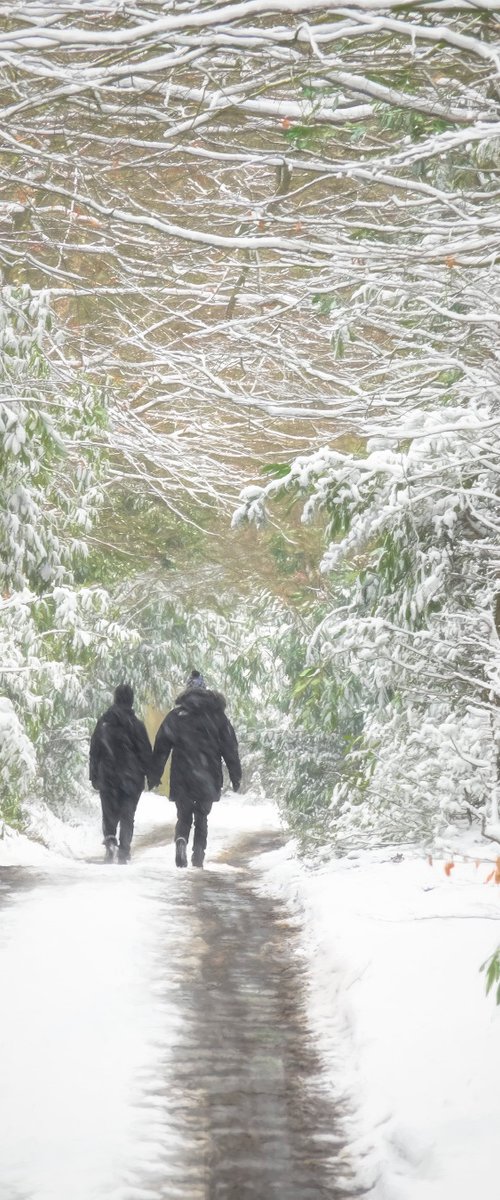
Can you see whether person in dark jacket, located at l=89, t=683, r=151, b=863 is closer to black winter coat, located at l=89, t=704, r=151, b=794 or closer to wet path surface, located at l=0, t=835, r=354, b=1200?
black winter coat, located at l=89, t=704, r=151, b=794

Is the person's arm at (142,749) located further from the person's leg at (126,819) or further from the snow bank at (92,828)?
the snow bank at (92,828)

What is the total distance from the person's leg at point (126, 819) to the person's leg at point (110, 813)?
64 millimetres

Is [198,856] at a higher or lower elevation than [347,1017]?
lower

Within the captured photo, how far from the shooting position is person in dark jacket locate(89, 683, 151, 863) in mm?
11438

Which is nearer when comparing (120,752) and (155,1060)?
(155,1060)

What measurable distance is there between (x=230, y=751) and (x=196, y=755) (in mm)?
348

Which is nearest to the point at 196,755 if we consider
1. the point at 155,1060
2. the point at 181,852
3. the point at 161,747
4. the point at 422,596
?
the point at 161,747

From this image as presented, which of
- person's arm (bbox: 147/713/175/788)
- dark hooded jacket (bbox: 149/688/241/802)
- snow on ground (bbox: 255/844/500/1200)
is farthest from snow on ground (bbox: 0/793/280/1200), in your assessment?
person's arm (bbox: 147/713/175/788)

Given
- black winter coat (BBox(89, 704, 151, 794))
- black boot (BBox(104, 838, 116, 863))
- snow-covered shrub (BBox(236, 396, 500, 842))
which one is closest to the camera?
snow-covered shrub (BBox(236, 396, 500, 842))

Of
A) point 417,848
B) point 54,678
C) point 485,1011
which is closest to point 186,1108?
point 485,1011

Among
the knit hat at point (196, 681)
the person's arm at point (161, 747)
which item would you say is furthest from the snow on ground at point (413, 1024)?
the knit hat at point (196, 681)

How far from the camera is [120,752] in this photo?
11.5 m

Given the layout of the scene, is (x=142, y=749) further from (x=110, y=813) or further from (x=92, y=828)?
(x=92, y=828)

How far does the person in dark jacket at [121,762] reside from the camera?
1144 centimetres
